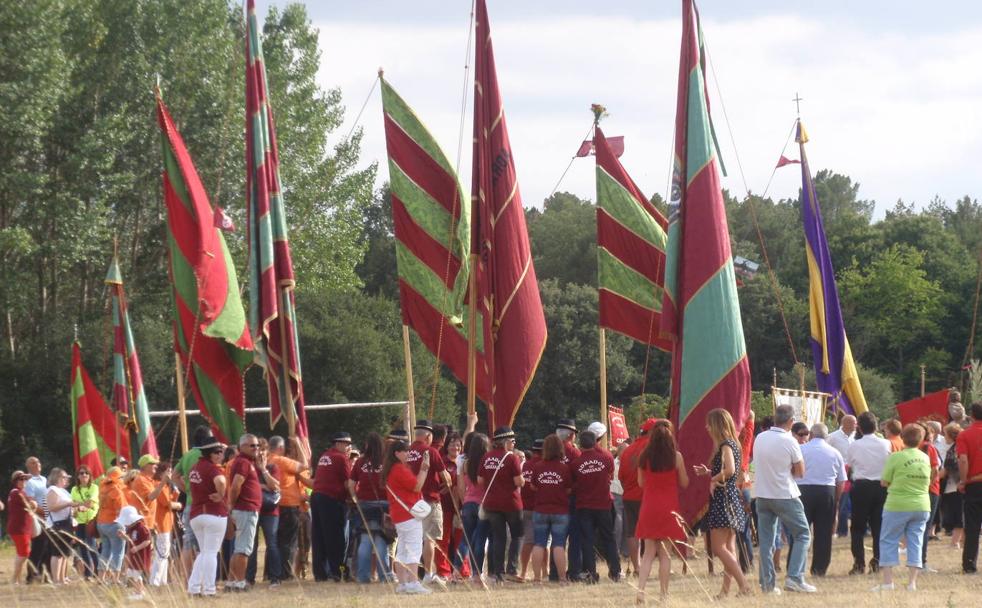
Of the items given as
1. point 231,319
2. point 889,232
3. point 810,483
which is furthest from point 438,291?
point 889,232

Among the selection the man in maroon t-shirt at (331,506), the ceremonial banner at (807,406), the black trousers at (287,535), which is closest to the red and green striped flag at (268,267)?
the man in maroon t-shirt at (331,506)

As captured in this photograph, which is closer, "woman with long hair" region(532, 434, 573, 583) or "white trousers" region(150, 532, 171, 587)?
"woman with long hair" region(532, 434, 573, 583)

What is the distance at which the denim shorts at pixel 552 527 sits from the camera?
1574cm

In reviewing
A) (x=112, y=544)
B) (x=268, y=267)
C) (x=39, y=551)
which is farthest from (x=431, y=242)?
(x=39, y=551)

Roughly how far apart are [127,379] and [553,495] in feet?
38.2

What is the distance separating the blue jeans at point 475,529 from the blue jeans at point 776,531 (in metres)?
3.84

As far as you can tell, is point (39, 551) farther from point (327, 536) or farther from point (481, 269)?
point (481, 269)

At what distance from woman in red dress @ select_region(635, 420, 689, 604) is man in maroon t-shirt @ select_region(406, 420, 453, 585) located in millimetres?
2634

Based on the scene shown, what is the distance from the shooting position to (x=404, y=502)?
14641mm

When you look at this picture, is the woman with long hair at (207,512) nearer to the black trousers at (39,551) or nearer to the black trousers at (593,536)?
the black trousers at (593,536)

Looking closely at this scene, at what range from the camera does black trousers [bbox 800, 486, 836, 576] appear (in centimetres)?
1471

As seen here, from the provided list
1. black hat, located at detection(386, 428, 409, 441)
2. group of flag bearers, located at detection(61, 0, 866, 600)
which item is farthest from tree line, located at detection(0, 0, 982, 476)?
black hat, located at detection(386, 428, 409, 441)

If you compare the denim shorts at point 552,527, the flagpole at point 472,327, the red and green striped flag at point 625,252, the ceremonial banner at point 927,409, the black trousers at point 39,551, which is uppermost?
the red and green striped flag at point 625,252

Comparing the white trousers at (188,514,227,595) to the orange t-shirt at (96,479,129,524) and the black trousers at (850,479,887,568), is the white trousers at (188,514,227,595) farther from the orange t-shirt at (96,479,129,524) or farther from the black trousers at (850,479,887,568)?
the black trousers at (850,479,887,568)
